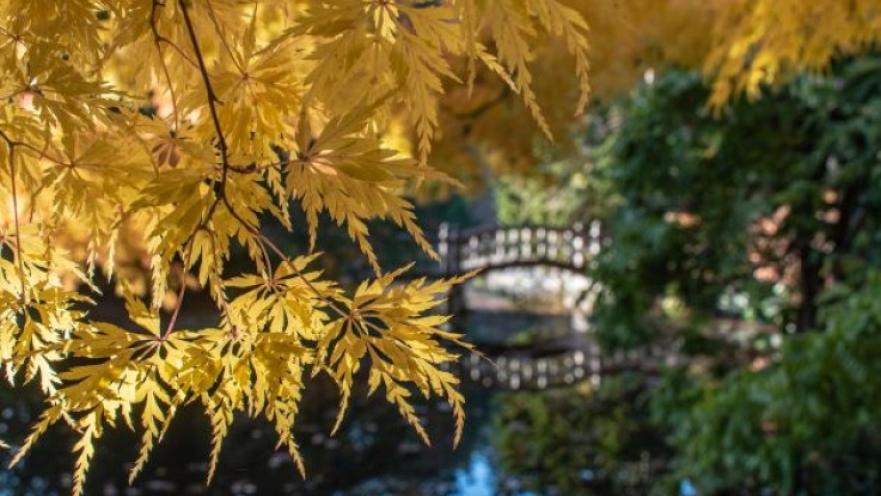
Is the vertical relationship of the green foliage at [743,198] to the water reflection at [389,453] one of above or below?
above

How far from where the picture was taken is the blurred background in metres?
3.15

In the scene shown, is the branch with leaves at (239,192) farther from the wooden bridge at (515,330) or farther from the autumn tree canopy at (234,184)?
the wooden bridge at (515,330)

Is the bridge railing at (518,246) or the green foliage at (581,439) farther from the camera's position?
the bridge railing at (518,246)

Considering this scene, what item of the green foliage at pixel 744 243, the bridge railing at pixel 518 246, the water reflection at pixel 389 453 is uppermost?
the bridge railing at pixel 518 246

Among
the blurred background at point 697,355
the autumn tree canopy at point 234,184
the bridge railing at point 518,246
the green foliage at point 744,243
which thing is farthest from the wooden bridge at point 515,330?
the autumn tree canopy at point 234,184

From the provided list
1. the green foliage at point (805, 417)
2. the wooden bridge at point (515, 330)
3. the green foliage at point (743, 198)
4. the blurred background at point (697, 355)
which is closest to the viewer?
the green foliage at point (805, 417)

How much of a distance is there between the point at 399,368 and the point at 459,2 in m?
0.21

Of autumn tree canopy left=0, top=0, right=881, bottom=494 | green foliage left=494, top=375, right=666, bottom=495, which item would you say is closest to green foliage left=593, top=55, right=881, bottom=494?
green foliage left=494, top=375, right=666, bottom=495

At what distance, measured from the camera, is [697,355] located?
4805 mm

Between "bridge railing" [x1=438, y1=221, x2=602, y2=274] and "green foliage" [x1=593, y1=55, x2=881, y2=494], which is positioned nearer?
"green foliage" [x1=593, y1=55, x2=881, y2=494]

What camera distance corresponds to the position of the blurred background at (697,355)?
3146 millimetres

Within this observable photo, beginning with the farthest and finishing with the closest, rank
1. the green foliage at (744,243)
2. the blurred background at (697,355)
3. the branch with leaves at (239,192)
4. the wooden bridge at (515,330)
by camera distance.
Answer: the wooden bridge at (515,330), the green foliage at (744,243), the blurred background at (697,355), the branch with leaves at (239,192)

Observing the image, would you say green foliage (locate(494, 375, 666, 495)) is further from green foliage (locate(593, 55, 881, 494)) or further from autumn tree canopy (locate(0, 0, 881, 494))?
autumn tree canopy (locate(0, 0, 881, 494))

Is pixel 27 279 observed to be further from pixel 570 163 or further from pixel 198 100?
pixel 570 163
